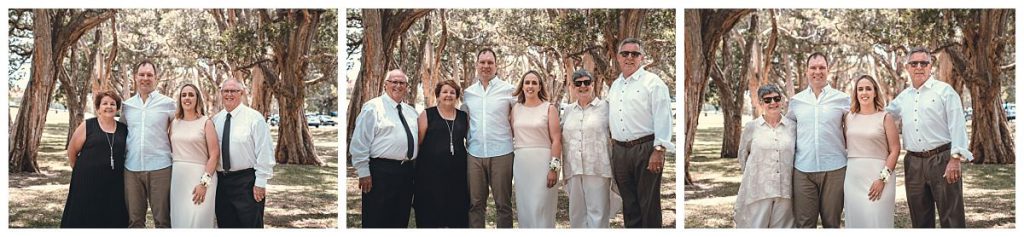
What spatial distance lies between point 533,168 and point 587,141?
1.29 ft

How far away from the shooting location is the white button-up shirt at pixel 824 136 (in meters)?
7.19

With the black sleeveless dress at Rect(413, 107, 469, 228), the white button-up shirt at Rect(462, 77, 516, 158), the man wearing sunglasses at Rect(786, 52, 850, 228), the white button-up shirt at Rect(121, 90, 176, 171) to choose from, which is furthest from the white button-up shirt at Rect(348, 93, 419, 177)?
the man wearing sunglasses at Rect(786, 52, 850, 228)

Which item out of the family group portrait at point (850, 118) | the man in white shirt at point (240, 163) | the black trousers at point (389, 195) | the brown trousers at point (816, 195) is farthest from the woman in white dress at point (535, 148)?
the man in white shirt at point (240, 163)

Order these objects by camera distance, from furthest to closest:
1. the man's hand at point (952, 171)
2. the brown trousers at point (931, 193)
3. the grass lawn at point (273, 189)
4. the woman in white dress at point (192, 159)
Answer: the grass lawn at point (273, 189), the woman in white dress at point (192, 159), the brown trousers at point (931, 193), the man's hand at point (952, 171)

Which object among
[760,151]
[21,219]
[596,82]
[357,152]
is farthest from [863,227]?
[21,219]

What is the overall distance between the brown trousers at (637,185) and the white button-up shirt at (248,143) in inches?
87.8

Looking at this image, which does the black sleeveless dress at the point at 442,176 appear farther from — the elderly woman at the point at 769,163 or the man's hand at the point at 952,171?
the man's hand at the point at 952,171

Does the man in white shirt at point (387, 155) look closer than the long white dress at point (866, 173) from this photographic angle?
No

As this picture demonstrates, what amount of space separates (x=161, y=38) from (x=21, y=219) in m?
1.54

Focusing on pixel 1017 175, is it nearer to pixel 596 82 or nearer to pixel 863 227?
pixel 863 227

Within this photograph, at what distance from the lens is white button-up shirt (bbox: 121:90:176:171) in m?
7.29

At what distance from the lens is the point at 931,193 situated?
23.9 feet

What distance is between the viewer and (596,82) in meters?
7.63

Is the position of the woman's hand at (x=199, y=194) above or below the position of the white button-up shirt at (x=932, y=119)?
below
